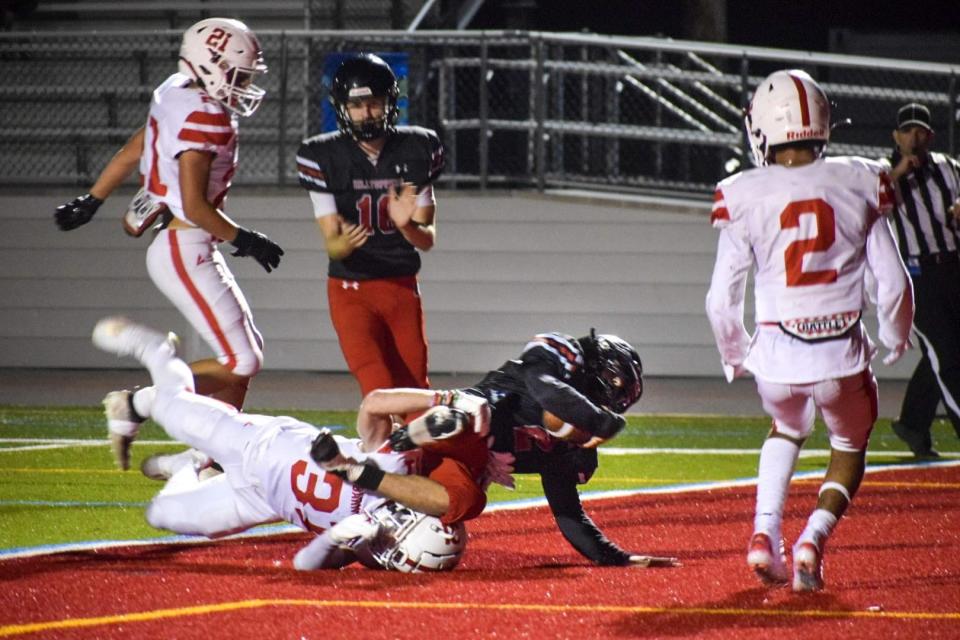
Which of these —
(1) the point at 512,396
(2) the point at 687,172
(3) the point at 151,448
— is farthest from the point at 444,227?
(1) the point at 512,396

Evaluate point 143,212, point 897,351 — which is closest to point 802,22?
point 143,212

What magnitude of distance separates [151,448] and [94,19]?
27.0 ft

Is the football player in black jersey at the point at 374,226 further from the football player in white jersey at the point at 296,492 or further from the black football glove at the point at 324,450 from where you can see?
the black football glove at the point at 324,450

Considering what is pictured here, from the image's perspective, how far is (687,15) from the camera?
16.8m

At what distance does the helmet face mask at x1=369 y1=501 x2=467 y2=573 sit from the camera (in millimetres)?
5672

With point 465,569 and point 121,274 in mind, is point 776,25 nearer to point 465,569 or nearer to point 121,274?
point 121,274

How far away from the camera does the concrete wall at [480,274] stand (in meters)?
14.1

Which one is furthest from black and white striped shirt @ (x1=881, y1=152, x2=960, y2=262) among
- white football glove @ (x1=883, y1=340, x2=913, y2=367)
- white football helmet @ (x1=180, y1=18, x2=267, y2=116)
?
white football helmet @ (x1=180, y1=18, x2=267, y2=116)

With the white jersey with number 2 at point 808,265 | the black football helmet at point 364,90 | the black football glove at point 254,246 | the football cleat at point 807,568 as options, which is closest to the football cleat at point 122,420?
the black football glove at point 254,246

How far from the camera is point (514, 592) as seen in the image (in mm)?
5344

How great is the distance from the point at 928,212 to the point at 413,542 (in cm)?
462

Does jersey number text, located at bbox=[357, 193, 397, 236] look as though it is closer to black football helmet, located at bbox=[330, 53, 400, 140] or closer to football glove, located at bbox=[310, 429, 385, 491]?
black football helmet, located at bbox=[330, 53, 400, 140]

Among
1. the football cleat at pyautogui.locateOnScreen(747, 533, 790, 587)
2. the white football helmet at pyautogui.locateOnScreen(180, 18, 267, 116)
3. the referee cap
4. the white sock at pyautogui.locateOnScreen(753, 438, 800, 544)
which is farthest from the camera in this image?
the referee cap

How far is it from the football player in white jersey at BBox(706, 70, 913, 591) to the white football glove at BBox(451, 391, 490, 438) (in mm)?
850
